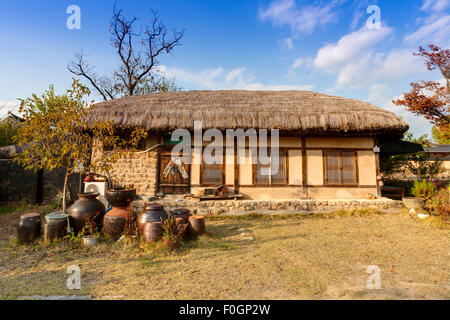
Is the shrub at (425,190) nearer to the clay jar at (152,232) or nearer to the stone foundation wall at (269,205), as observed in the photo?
the stone foundation wall at (269,205)

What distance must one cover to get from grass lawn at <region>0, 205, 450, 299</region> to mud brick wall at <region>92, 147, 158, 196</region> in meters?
2.99

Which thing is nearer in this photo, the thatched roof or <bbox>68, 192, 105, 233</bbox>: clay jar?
<bbox>68, 192, 105, 233</bbox>: clay jar

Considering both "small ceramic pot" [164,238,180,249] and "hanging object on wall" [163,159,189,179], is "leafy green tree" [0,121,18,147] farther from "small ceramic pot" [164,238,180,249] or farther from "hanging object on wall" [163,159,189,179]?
"small ceramic pot" [164,238,180,249]

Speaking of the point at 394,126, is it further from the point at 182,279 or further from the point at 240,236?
the point at 182,279

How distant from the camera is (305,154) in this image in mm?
7828

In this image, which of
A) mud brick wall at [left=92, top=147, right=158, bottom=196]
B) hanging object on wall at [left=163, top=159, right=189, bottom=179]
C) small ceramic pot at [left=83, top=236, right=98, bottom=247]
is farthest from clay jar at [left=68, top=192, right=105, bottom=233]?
hanging object on wall at [left=163, top=159, right=189, bottom=179]

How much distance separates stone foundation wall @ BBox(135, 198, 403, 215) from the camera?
6.99 m

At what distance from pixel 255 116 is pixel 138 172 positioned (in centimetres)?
413

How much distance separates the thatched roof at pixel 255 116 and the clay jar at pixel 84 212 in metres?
3.08

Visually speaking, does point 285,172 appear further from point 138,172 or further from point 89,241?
point 89,241

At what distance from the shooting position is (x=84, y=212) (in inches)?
177

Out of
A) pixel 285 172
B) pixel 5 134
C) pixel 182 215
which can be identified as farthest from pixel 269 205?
pixel 5 134

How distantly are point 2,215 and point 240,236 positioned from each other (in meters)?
6.87

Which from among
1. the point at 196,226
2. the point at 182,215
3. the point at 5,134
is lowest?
the point at 196,226
